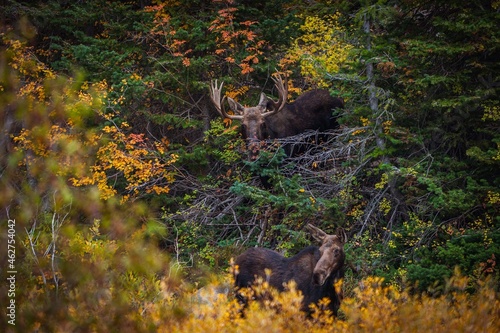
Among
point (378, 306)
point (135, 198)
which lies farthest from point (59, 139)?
point (378, 306)

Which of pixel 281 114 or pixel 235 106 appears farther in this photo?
pixel 281 114

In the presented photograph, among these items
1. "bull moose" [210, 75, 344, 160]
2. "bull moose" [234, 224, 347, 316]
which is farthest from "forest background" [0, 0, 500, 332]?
"bull moose" [210, 75, 344, 160]

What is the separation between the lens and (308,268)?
8430 millimetres

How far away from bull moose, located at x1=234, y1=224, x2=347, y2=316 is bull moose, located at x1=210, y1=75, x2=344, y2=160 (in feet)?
11.3

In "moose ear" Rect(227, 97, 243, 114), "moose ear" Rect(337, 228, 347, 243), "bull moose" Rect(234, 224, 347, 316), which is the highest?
"moose ear" Rect(227, 97, 243, 114)

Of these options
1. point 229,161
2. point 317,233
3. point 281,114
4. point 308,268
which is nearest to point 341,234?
point 317,233

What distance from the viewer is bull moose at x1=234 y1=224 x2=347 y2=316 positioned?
8086mm

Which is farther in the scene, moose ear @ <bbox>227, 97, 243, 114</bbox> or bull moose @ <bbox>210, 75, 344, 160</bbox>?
moose ear @ <bbox>227, 97, 243, 114</bbox>

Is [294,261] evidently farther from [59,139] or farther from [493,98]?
[59,139]

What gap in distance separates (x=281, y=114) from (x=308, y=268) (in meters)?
5.55

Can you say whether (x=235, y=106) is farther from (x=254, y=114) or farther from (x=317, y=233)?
(x=317, y=233)

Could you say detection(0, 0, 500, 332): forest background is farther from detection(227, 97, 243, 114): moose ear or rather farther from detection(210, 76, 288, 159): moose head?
detection(227, 97, 243, 114): moose ear

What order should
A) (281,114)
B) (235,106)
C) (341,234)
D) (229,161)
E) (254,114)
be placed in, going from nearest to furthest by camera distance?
(341,234), (254,114), (229,161), (235,106), (281,114)

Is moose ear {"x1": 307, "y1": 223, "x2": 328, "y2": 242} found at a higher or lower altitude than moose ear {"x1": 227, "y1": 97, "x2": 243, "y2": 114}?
Result: lower
